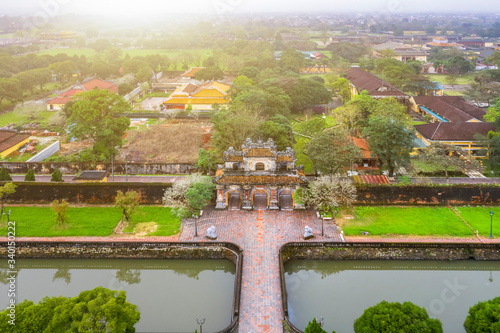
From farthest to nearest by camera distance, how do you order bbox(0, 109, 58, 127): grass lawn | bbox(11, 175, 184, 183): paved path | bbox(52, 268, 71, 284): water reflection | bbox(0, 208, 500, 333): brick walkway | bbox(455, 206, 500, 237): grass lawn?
bbox(0, 109, 58, 127): grass lawn < bbox(11, 175, 184, 183): paved path < bbox(455, 206, 500, 237): grass lawn < bbox(52, 268, 71, 284): water reflection < bbox(0, 208, 500, 333): brick walkway

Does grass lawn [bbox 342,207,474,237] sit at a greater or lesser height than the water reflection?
greater

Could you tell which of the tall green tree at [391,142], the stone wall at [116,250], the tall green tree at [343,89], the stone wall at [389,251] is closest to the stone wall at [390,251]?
the stone wall at [389,251]

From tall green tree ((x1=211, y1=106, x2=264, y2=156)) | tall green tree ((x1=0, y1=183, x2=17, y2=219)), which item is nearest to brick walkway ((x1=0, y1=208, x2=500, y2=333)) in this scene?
tall green tree ((x1=0, y1=183, x2=17, y2=219))

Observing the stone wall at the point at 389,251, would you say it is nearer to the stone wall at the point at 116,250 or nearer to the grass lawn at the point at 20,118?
the stone wall at the point at 116,250

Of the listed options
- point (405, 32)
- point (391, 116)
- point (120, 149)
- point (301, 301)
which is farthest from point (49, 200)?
point (405, 32)

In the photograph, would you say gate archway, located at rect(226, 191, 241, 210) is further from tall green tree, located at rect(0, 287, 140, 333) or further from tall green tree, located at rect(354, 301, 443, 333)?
tall green tree, located at rect(354, 301, 443, 333)

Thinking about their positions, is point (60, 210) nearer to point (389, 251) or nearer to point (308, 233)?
point (308, 233)

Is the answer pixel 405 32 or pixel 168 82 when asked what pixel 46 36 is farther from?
pixel 405 32

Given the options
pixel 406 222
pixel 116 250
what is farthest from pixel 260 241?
pixel 406 222
